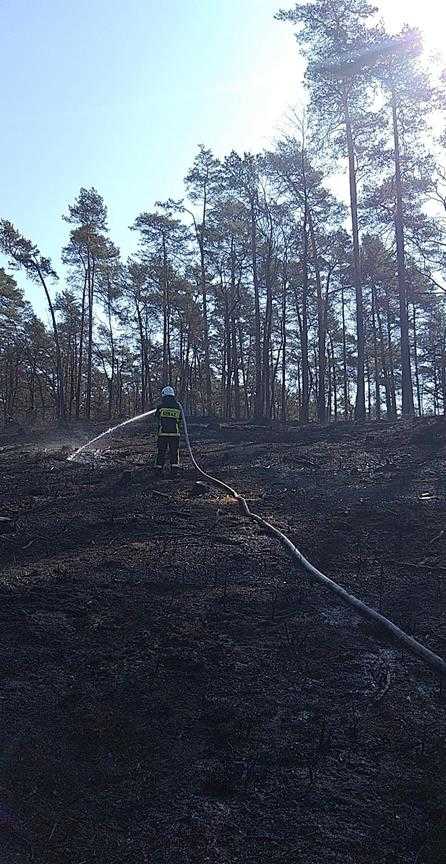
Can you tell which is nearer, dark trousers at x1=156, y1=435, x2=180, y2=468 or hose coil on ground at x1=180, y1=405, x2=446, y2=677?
hose coil on ground at x1=180, y1=405, x2=446, y2=677

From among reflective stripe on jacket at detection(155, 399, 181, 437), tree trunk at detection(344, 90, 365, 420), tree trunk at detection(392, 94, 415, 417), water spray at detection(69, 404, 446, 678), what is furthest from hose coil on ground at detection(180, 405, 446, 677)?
tree trunk at detection(344, 90, 365, 420)

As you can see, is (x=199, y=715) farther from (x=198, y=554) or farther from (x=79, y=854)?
(x=198, y=554)

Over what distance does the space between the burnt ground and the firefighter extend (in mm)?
3444

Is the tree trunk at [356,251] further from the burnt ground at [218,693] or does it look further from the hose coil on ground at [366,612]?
the hose coil on ground at [366,612]

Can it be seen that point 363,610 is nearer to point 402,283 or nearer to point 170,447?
point 170,447

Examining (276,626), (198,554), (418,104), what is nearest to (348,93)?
(418,104)

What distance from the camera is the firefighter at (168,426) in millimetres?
11742

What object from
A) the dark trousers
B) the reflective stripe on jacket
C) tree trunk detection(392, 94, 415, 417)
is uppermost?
tree trunk detection(392, 94, 415, 417)

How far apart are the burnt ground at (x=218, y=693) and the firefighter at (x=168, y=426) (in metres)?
3.44

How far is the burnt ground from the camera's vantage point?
287 cm

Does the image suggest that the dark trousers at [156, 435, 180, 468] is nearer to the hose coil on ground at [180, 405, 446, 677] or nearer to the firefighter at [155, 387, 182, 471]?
the firefighter at [155, 387, 182, 471]

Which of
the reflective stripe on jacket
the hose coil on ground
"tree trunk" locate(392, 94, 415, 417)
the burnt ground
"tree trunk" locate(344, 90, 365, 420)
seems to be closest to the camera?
the burnt ground

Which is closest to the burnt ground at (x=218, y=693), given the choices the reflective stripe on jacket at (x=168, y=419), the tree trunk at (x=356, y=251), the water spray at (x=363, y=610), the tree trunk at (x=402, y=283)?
the water spray at (x=363, y=610)

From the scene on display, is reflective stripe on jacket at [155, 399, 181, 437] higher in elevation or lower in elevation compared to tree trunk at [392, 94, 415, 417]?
lower
